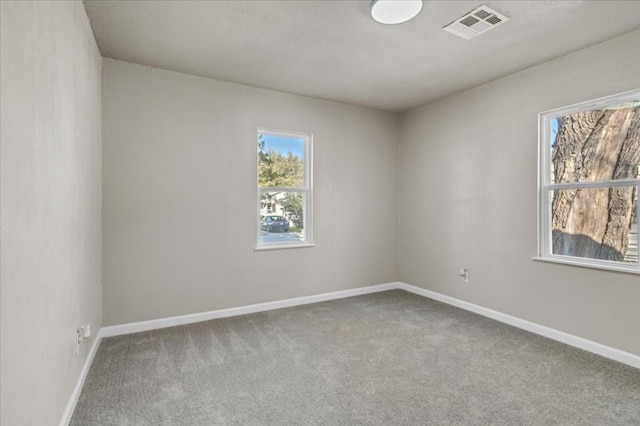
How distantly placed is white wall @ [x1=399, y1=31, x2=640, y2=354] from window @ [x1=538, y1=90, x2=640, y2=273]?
4.0 inches

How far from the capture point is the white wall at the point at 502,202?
2.75 m

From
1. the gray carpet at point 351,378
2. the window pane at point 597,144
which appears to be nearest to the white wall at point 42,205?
the gray carpet at point 351,378

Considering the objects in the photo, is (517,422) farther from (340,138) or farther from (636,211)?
(340,138)

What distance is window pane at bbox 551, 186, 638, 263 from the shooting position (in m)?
2.71

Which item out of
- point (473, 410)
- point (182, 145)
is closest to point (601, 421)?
point (473, 410)

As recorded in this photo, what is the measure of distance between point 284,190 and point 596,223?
3.15 m

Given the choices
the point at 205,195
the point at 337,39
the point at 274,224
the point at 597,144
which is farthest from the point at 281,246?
the point at 597,144

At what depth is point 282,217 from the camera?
13.7ft

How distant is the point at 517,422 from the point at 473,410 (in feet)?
0.76

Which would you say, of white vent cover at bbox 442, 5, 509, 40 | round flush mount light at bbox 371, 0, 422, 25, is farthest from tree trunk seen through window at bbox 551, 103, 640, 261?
round flush mount light at bbox 371, 0, 422, 25

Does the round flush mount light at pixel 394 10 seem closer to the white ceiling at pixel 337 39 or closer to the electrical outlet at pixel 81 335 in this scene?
the white ceiling at pixel 337 39

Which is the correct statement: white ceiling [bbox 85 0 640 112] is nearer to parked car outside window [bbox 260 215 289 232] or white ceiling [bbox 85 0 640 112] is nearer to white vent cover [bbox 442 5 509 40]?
white vent cover [bbox 442 5 509 40]

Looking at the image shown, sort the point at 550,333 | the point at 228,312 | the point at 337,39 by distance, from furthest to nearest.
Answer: the point at 228,312
the point at 550,333
the point at 337,39

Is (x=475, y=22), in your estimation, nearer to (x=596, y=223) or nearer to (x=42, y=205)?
(x=596, y=223)
